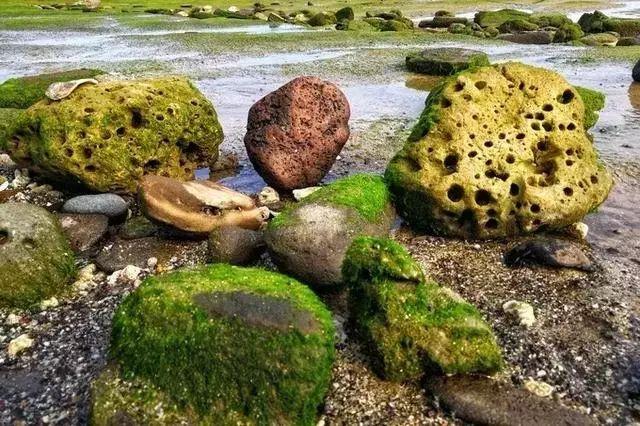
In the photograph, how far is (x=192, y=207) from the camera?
7551 millimetres

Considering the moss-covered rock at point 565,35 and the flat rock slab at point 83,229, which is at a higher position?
the moss-covered rock at point 565,35

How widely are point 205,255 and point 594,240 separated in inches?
200

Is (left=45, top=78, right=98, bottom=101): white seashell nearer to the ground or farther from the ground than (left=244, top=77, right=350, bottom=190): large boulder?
farther from the ground

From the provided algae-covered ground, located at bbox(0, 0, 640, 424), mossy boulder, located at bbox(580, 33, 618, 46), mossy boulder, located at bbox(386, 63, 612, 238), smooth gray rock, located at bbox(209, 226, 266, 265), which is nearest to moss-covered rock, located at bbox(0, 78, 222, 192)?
algae-covered ground, located at bbox(0, 0, 640, 424)

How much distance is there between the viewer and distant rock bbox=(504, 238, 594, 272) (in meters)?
6.72

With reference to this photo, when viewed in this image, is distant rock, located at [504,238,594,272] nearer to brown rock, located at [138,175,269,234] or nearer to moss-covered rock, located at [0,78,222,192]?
brown rock, located at [138,175,269,234]

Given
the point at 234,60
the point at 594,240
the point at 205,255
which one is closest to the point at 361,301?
the point at 205,255

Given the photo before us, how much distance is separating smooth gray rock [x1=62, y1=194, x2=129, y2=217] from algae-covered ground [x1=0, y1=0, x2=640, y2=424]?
1.72m

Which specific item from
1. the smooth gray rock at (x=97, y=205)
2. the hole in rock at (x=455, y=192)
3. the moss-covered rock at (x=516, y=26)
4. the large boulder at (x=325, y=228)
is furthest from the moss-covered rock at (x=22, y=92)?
the moss-covered rock at (x=516, y=26)

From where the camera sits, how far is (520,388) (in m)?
Answer: 4.79

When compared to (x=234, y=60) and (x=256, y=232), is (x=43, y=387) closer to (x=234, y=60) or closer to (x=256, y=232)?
(x=256, y=232)

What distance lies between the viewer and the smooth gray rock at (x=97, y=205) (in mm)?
8055

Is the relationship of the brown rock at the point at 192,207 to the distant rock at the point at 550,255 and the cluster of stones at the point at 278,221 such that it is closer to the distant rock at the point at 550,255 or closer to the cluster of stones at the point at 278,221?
the cluster of stones at the point at 278,221

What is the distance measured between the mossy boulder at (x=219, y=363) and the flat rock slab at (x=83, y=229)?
3167 mm
